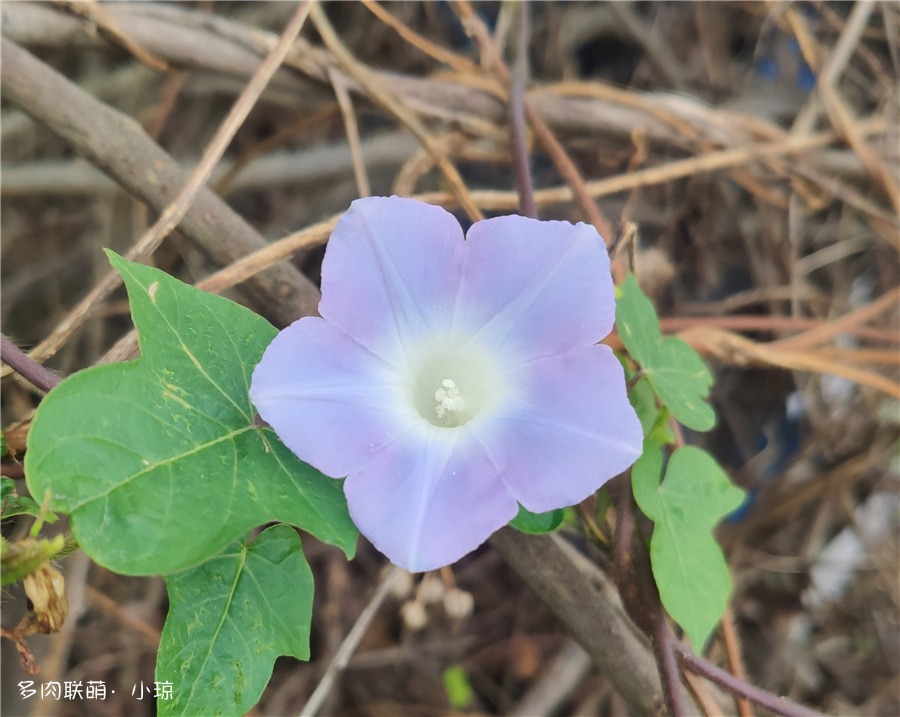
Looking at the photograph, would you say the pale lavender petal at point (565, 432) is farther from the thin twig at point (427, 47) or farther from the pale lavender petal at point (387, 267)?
the thin twig at point (427, 47)

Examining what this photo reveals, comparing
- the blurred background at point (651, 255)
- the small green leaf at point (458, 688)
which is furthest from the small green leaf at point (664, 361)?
the small green leaf at point (458, 688)

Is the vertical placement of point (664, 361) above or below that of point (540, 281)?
below

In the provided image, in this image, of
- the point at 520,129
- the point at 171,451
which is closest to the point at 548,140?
the point at 520,129

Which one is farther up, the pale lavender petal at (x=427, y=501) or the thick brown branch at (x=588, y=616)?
the pale lavender petal at (x=427, y=501)

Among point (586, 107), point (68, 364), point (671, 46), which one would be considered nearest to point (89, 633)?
point (68, 364)

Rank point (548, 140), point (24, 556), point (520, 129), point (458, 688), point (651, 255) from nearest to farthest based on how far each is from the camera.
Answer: point (24, 556)
point (520, 129)
point (548, 140)
point (651, 255)
point (458, 688)

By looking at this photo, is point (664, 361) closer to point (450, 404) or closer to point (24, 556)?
point (450, 404)
